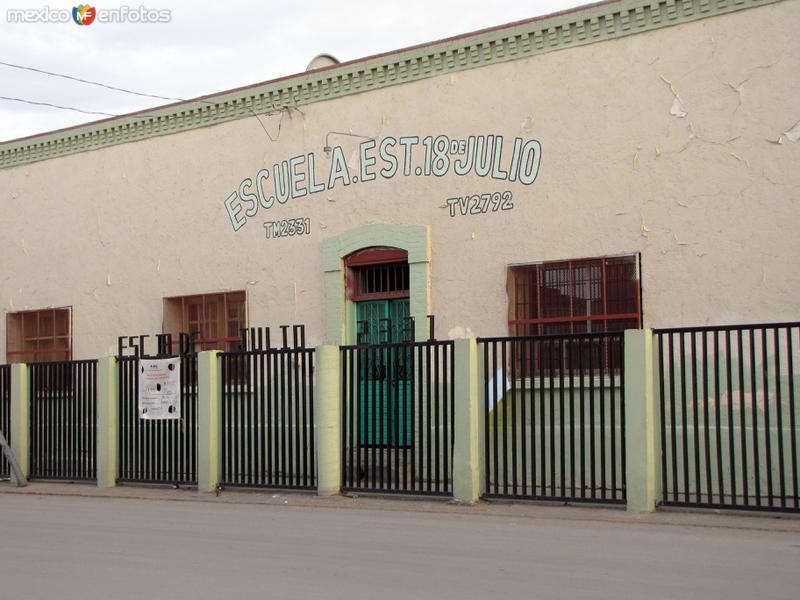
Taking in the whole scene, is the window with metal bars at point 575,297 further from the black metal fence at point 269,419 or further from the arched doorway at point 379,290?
the black metal fence at point 269,419

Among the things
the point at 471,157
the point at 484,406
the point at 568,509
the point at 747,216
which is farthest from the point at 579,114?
the point at 568,509

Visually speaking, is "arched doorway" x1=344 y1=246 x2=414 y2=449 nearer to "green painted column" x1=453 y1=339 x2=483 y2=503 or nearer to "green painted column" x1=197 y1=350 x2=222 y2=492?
"green painted column" x1=197 y1=350 x2=222 y2=492

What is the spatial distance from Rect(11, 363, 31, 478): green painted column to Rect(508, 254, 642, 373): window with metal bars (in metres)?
7.91

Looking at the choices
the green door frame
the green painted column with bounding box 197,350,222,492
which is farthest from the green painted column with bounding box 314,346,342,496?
the green door frame

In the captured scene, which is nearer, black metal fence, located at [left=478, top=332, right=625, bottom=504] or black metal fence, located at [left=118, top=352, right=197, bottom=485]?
black metal fence, located at [left=478, top=332, right=625, bottom=504]

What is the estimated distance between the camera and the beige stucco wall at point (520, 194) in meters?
11.6

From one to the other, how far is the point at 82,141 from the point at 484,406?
10111 millimetres

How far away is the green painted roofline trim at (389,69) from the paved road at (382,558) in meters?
6.23

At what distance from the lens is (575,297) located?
12719 millimetres

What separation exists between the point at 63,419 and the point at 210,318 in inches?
110

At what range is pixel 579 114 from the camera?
1282cm

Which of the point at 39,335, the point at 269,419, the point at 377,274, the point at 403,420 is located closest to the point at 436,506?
the point at 403,420

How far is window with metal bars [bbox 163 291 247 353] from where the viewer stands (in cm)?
1603

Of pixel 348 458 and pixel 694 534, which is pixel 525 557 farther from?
pixel 348 458
